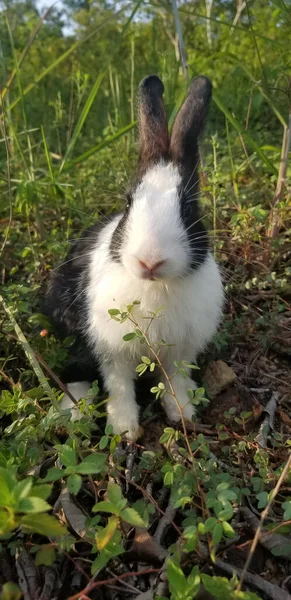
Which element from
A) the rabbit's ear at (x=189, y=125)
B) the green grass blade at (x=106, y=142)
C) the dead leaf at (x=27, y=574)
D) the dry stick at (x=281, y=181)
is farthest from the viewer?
the green grass blade at (x=106, y=142)

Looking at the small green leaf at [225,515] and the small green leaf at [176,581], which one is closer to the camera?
the small green leaf at [176,581]

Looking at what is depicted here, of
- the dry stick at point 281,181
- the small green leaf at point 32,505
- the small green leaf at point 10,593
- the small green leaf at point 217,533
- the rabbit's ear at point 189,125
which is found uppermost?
the rabbit's ear at point 189,125

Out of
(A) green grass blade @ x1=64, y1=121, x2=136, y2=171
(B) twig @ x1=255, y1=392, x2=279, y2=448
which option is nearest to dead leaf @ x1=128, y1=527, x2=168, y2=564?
(B) twig @ x1=255, y1=392, x2=279, y2=448

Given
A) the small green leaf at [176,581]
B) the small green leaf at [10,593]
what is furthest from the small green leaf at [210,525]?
the small green leaf at [10,593]

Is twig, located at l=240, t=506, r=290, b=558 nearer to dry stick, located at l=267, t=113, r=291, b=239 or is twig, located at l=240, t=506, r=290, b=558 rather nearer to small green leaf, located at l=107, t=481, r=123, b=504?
small green leaf, located at l=107, t=481, r=123, b=504

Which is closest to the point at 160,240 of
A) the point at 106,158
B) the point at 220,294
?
the point at 220,294

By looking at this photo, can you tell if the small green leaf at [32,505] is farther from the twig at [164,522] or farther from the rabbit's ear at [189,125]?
the rabbit's ear at [189,125]

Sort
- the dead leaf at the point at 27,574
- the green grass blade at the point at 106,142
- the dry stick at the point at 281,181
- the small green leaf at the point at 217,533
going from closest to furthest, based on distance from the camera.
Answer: the small green leaf at the point at 217,533, the dead leaf at the point at 27,574, the dry stick at the point at 281,181, the green grass blade at the point at 106,142

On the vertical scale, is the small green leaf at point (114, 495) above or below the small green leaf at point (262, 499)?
above
